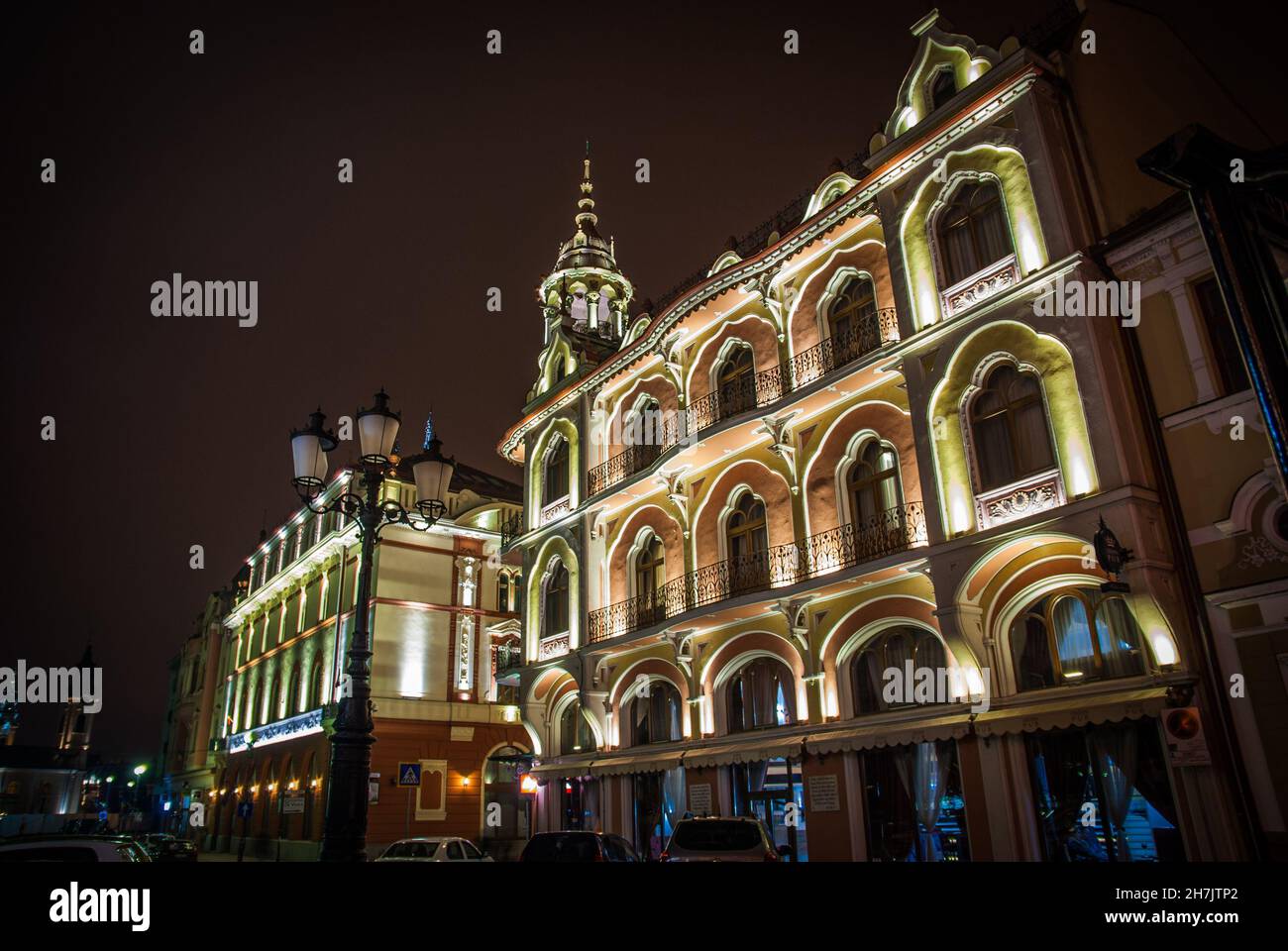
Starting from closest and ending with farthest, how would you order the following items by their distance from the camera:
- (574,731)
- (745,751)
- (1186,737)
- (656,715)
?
(1186,737)
(745,751)
(656,715)
(574,731)

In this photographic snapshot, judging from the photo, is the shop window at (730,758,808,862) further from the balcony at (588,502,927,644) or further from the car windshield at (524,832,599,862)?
the car windshield at (524,832,599,862)

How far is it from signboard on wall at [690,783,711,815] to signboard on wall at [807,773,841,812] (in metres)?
3.21

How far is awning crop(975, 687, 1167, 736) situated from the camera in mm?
12438

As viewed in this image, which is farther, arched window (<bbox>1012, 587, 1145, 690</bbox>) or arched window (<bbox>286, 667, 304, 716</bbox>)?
arched window (<bbox>286, 667, 304, 716</bbox>)

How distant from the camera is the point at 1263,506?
12555 mm

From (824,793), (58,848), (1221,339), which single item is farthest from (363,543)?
(1221,339)

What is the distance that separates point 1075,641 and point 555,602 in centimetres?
1612

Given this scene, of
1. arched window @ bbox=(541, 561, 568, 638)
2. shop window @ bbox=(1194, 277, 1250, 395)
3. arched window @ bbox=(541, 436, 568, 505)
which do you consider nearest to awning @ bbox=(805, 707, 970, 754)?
→ shop window @ bbox=(1194, 277, 1250, 395)

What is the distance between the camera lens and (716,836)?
44.6 ft

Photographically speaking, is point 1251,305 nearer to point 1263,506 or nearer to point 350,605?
point 1263,506

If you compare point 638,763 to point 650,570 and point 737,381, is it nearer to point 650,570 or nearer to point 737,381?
point 650,570

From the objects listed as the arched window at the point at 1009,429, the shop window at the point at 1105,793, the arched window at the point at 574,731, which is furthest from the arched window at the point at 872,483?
the arched window at the point at 574,731

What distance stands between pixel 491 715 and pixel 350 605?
25.9ft

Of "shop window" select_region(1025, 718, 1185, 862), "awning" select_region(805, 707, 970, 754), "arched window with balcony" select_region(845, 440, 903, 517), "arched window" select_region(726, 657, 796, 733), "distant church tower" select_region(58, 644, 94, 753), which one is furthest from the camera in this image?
"distant church tower" select_region(58, 644, 94, 753)
